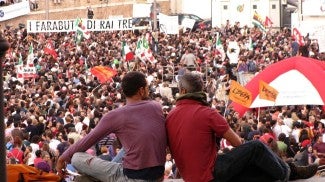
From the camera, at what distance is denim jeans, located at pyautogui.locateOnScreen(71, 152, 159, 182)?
247 inches

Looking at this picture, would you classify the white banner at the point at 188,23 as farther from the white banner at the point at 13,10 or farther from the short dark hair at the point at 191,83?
the short dark hair at the point at 191,83

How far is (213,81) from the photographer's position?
25109 mm

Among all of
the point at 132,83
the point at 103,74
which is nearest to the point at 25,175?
the point at 132,83

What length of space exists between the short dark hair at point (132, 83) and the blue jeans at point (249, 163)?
650mm

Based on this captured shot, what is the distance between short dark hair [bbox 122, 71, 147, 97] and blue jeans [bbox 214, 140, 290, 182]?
650mm

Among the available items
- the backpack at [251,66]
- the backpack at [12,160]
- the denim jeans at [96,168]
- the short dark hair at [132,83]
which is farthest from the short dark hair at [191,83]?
the backpack at [251,66]

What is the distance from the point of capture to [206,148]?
6.19m

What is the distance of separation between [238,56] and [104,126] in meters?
25.4

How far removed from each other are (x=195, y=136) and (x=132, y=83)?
49cm

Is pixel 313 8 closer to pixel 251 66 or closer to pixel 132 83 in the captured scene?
pixel 251 66

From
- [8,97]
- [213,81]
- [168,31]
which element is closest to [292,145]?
[8,97]

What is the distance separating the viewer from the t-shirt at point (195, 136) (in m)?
6.16

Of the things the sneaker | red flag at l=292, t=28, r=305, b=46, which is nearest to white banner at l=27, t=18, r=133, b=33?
red flag at l=292, t=28, r=305, b=46

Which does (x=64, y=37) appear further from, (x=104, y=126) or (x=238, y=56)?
(x=104, y=126)
